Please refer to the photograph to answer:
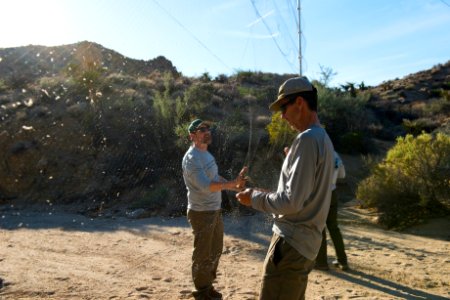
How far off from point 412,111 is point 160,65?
17897 millimetres

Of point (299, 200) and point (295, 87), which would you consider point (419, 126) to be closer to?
point (295, 87)

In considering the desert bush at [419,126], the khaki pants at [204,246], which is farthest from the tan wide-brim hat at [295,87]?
the desert bush at [419,126]

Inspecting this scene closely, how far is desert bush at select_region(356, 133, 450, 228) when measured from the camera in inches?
322

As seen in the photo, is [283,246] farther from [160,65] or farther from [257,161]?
[160,65]

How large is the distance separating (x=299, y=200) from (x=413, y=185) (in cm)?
694

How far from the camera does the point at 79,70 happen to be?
20.1m

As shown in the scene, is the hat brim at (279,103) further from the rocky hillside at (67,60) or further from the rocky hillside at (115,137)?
the rocky hillside at (67,60)

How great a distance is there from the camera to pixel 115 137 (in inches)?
583

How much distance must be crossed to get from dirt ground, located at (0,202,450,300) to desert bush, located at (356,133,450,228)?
0.37 m

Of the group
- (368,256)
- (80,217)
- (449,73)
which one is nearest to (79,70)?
(80,217)

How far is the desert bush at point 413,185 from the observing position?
819 centimetres

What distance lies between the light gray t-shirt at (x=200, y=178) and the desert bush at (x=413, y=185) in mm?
5036

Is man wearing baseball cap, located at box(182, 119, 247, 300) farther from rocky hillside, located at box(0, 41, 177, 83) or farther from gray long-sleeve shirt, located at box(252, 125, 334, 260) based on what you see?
rocky hillside, located at box(0, 41, 177, 83)

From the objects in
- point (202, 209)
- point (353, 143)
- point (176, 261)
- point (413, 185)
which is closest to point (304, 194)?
point (202, 209)
